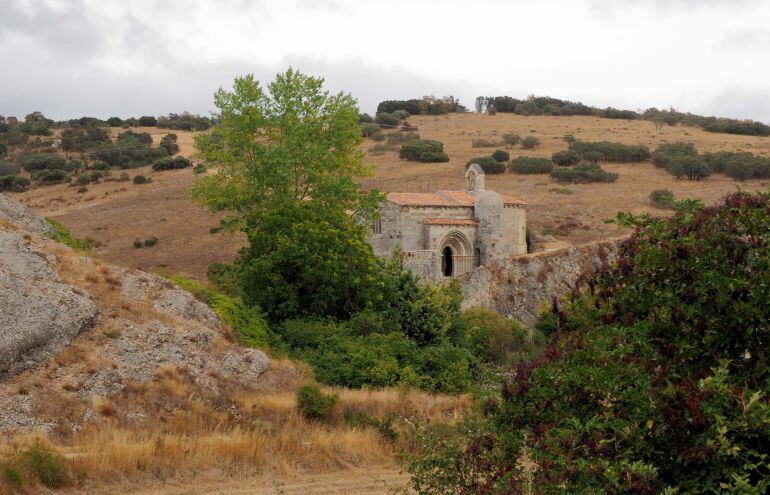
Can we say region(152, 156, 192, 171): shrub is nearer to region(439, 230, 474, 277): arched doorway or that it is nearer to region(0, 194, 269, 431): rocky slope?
region(439, 230, 474, 277): arched doorway

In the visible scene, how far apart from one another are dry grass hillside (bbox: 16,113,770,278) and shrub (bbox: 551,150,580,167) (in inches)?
122

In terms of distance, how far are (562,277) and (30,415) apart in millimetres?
29663

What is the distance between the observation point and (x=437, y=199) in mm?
42531

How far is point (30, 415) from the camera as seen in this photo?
13.4 m

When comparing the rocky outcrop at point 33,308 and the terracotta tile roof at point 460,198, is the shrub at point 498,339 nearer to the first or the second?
the terracotta tile roof at point 460,198

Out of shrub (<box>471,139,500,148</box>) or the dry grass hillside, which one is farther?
shrub (<box>471,139,500,148</box>)

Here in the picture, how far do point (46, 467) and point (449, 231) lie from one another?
104 feet

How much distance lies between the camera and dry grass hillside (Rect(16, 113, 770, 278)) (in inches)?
2080

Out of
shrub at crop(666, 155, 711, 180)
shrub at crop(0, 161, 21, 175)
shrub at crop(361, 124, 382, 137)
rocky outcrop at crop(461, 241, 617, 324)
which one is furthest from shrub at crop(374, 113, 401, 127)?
rocky outcrop at crop(461, 241, 617, 324)

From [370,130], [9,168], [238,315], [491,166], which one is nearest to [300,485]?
[238,315]

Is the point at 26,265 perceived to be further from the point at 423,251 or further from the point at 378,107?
the point at 378,107

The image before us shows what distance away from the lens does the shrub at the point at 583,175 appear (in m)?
69.3

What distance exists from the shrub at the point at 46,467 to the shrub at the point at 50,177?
220 feet

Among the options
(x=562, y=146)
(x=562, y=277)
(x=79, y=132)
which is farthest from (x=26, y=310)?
(x=79, y=132)
